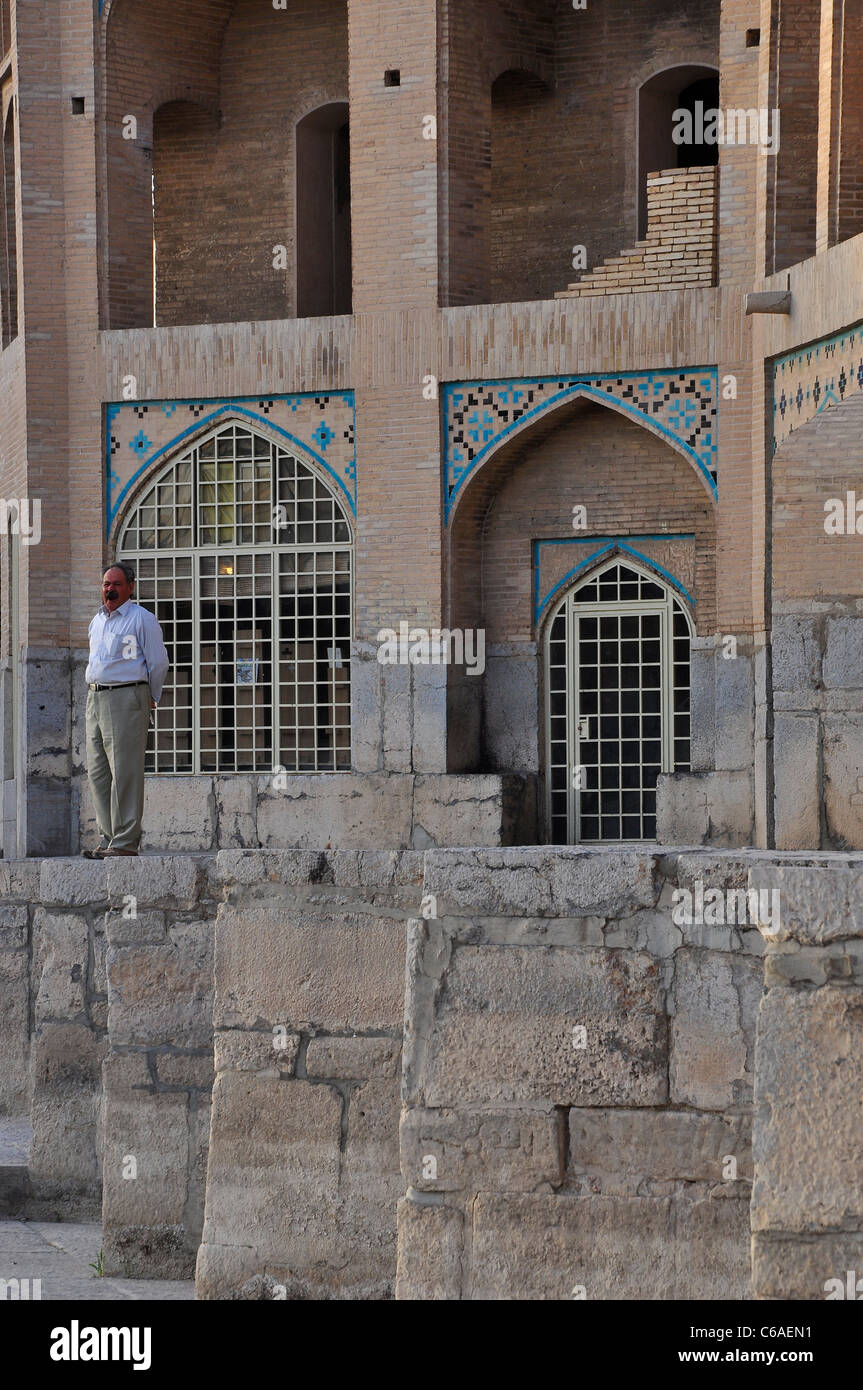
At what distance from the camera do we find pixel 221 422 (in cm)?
1772

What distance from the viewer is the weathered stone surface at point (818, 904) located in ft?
16.1

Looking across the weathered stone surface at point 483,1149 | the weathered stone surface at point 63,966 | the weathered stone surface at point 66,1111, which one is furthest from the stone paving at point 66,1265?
the weathered stone surface at point 483,1149

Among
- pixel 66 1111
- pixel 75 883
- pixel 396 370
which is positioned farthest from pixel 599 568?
pixel 66 1111

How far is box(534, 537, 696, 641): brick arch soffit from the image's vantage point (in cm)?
1669

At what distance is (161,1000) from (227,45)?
12554 mm

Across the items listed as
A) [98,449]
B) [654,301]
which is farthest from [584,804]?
[98,449]

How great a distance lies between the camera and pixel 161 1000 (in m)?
9.15

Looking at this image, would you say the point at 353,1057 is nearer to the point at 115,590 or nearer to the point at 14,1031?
the point at 115,590

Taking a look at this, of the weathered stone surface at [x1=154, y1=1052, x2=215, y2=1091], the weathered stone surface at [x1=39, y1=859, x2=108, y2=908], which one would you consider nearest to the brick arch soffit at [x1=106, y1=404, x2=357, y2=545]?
the weathered stone surface at [x1=39, y1=859, x2=108, y2=908]

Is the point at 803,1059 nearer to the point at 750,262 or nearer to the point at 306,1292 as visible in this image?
the point at 306,1292

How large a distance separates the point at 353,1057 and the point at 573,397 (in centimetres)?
974

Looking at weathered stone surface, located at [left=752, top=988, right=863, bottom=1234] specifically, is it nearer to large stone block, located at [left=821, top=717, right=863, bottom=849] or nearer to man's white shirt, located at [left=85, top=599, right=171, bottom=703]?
man's white shirt, located at [left=85, top=599, right=171, bottom=703]

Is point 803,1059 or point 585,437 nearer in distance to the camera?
point 803,1059

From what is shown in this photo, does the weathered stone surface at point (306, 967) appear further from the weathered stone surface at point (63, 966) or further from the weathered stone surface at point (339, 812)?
the weathered stone surface at point (339, 812)
